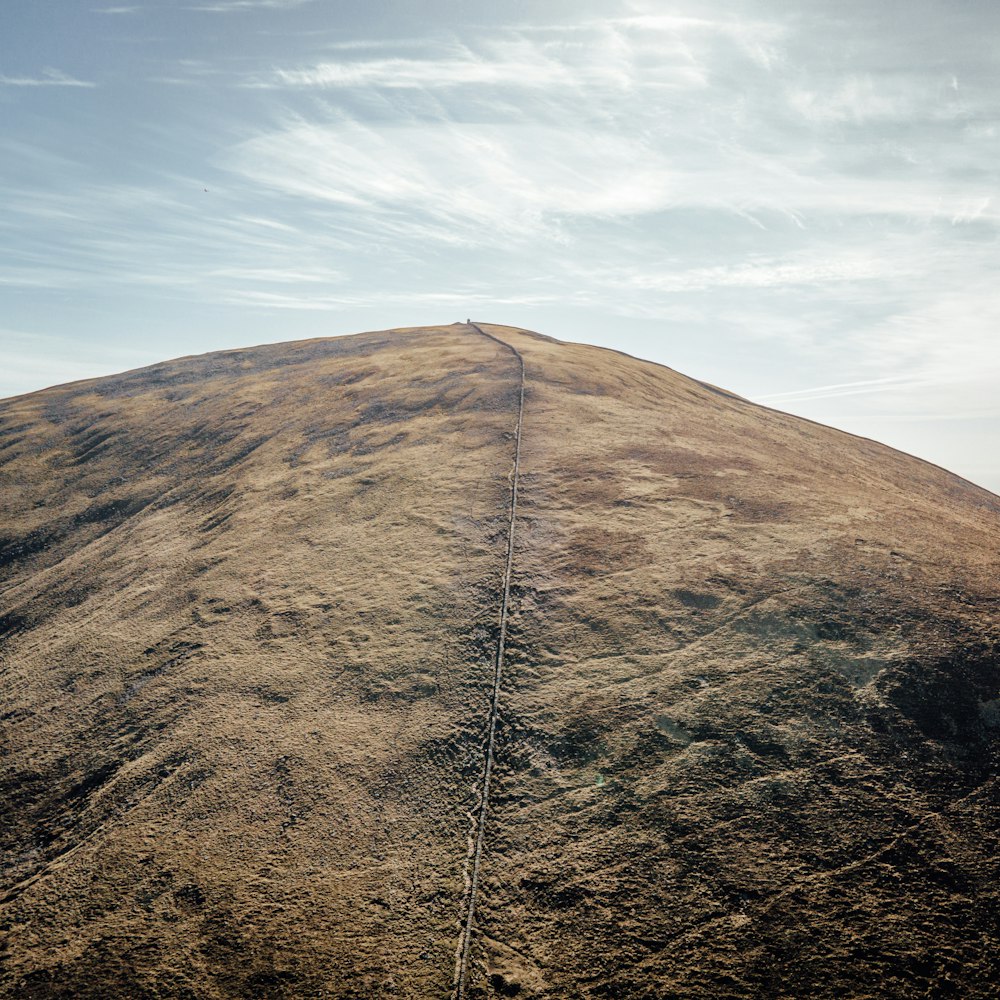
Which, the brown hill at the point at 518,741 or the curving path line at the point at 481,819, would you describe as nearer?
the curving path line at the point at 481,819

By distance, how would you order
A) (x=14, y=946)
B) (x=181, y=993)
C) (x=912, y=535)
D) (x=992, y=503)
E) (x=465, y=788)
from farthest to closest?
(x=992, y=503) < (x=912, y=535) < (x=465, y=788) < (x=14, y=946) < (x=181, y=993)

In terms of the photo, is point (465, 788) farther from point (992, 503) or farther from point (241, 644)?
point (992, 503)

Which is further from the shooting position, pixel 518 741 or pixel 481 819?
pixel 518 741

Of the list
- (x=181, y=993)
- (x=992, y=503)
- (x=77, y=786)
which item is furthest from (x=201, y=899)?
(x=992, y=503)

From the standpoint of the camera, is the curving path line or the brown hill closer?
the curving path line

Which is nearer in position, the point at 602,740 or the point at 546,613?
the point at 602,740

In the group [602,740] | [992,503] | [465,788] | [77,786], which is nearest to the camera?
[465,788]

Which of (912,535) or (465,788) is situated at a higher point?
(912,535)

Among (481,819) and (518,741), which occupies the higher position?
(518,741)
